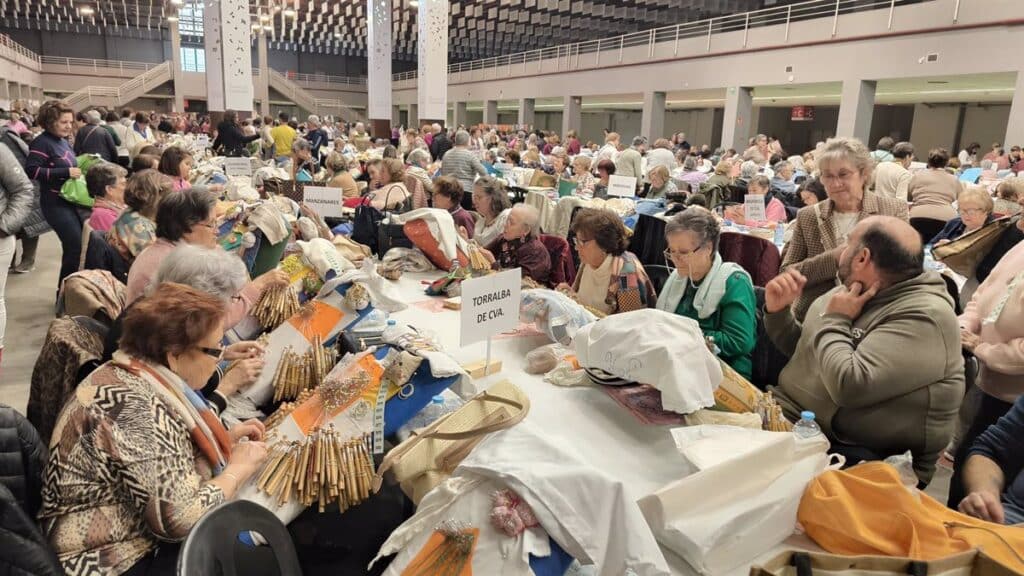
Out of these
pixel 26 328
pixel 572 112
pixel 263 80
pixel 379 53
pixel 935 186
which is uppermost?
pixel 263 80

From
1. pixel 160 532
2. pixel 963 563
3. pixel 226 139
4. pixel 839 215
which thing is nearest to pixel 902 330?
pixel 963 563

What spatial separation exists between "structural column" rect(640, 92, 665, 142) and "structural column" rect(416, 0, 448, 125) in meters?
8.88

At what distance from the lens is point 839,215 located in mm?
2941

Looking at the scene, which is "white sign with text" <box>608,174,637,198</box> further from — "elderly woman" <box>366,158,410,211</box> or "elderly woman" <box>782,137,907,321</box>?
"elderly woman" <box>782,137,907,321</box>

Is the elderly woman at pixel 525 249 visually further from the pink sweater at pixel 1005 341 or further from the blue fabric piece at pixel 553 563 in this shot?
the blue fabric piece at pixel 553 563

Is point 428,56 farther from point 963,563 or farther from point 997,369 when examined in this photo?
point 963,563

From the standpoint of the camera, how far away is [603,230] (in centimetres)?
295

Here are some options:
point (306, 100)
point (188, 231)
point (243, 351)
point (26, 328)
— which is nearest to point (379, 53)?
point (26, 328)

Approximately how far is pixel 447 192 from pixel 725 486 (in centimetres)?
343

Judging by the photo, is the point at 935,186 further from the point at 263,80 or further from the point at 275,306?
the point at 263,80

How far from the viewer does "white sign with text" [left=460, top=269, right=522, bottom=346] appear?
206 centimetres

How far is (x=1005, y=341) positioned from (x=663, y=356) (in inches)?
61.7

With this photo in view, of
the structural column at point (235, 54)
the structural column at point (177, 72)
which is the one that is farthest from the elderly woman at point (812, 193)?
the structural column at point (177, 72)

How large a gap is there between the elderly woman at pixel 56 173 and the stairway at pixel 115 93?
92.9 ft
